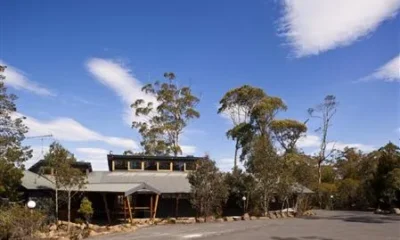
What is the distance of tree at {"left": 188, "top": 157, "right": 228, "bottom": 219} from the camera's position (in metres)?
25.9

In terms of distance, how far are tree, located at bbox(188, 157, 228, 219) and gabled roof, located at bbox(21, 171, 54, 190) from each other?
8.44m

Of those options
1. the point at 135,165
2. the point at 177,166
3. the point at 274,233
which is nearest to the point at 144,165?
the point at 135,165

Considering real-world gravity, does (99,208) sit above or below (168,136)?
below

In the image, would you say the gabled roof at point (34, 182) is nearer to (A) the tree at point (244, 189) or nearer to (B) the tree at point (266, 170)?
(A) the tree at point (244, 189)

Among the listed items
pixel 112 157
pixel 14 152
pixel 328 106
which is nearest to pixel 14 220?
pixel 14 152

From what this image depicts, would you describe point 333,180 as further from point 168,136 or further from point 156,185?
point 156,185

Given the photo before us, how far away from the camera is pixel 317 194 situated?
42.6m

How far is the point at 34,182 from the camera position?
26172 mm

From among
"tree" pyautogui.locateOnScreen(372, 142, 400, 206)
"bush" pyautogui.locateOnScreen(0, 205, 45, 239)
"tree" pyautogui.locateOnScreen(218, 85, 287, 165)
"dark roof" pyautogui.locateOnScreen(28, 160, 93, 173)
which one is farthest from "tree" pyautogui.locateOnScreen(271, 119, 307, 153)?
"bush" pyautogui.locateOnScreen(0, 205, 45, 239)

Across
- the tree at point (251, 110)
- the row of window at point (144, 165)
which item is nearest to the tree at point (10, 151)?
the row of window at point (144, 165)

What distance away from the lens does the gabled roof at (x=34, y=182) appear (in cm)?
2528

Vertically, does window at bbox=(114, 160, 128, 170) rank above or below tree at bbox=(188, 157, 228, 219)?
above

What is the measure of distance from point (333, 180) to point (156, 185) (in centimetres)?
2738

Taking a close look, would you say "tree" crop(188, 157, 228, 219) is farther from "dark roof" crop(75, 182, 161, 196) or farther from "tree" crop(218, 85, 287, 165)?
"tree" crop(218, 85, 287, 165)
